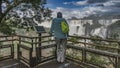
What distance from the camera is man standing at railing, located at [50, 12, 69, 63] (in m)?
4.43

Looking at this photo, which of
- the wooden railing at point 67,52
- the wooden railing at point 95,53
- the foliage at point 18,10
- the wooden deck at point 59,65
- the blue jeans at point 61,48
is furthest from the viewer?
the foliage at point 18,10

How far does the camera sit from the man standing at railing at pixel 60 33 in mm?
4426

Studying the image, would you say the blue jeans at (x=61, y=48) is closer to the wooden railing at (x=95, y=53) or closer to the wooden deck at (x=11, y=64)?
the wooden railing at (x=95, y=53)

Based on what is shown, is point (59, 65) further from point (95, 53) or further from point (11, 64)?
point (11, 64)

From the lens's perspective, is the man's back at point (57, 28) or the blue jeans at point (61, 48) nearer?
the man's back at point (57, 28)

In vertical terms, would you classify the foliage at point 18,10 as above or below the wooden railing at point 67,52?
above

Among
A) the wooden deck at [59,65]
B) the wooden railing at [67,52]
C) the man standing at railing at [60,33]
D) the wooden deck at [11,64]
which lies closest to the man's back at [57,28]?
the man standing at railing at [60,33]

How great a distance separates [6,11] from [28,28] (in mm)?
1192

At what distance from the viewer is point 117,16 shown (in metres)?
8.74

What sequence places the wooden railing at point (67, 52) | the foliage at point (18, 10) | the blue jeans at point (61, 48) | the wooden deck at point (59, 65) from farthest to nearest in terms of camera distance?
the foliage at point (18, 10)
the blue jeans at point (61, 48)
the wooden deck at point (59, 65)
the wooden railing at point (67, 52)

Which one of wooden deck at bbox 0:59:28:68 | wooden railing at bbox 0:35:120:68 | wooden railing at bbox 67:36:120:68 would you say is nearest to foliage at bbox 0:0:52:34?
wooden railing at bbox 0:35:120:68

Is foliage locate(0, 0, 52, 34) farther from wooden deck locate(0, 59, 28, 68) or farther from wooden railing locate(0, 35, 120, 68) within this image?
wooden deck locate(0, 59, 28, 68)

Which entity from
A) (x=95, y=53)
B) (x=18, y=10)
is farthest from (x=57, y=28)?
(x=18, y=10)

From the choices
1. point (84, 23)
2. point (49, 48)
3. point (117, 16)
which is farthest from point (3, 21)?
point (117, 16)
